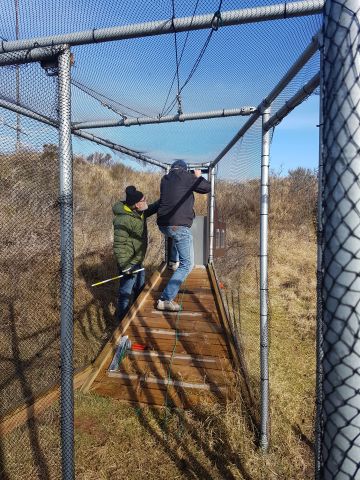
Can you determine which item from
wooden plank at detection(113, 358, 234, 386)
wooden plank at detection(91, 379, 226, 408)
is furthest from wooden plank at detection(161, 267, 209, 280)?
wooden plank at detection(91, 379, 226, 408)

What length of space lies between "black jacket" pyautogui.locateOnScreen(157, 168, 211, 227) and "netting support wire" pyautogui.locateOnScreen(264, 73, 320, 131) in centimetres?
192

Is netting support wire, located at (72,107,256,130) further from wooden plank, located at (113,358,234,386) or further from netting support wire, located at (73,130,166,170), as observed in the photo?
wooden plank, located at (113,358,234,386)

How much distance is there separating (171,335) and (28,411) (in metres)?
1.74

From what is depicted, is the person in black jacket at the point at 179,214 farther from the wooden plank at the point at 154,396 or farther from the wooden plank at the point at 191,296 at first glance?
the wooden plank at the point at 154,396

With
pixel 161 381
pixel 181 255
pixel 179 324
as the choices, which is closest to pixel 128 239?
pixel 181 255

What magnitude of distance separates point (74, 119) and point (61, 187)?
2.34 m

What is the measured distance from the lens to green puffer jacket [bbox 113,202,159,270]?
5.15 m

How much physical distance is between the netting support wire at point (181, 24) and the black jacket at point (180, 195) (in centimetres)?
257

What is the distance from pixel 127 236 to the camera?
520 centimetres

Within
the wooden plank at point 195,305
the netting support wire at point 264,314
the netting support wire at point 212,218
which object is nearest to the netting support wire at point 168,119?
the netting support wire at point 264,314

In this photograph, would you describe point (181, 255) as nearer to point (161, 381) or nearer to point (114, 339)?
point (114, 339)

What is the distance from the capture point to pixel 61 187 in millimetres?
2250

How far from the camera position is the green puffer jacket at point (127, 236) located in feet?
16.9

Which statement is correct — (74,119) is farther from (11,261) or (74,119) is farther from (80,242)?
(80,242)
